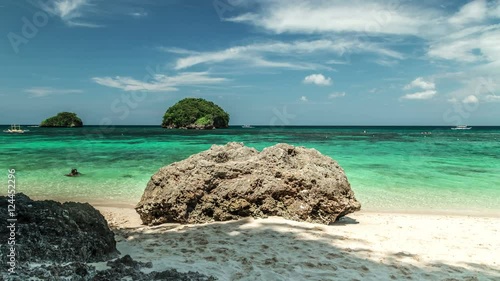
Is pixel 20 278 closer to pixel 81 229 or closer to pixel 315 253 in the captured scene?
pixel 81 229

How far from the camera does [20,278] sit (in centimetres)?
317

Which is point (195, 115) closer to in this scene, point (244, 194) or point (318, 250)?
point (244, 194)

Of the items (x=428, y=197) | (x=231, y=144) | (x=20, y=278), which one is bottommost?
(x=428, y=197)

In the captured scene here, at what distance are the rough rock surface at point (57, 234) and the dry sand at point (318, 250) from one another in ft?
1.68

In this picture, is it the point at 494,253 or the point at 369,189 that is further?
the point at 369,189

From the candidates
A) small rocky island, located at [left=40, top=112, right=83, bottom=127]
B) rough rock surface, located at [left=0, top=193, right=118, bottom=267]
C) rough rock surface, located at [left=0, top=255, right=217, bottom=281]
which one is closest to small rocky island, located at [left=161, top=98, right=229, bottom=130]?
small rocky island, located at [left=40, top=112, right=83, bottom=127]

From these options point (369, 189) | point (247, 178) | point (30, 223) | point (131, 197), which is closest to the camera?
point (30, 223)

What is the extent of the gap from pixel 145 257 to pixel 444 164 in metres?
20.8

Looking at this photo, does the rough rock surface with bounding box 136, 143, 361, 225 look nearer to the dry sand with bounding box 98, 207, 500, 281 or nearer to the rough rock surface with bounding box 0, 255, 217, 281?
the dry sand with bounding box 98, 207, 500, 281

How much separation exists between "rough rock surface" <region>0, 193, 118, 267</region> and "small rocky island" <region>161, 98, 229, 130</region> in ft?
321

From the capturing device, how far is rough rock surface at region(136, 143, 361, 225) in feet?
23.2

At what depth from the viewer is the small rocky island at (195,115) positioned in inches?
4060

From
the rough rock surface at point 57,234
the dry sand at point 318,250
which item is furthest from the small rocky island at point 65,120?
the rough rock surface at point 57,234

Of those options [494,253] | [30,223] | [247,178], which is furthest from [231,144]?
[494,253]
